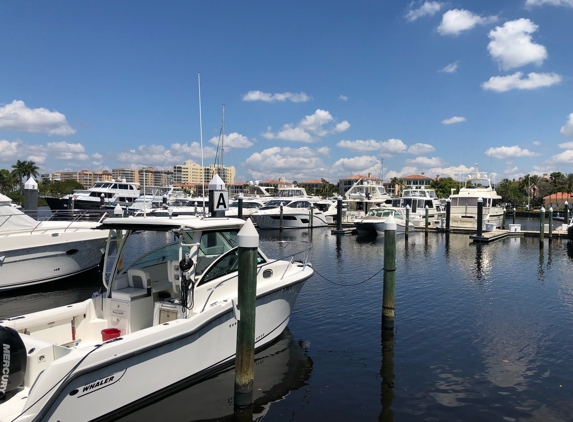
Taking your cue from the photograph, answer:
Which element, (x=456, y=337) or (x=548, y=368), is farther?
(x=456, y=337)

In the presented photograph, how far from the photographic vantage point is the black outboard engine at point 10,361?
16.5 feet

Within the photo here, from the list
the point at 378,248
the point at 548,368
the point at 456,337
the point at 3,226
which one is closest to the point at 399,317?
the point at 456,337

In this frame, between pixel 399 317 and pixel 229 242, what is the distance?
531 centimetres

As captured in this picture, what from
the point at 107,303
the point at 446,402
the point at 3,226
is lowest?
the point at 446,402

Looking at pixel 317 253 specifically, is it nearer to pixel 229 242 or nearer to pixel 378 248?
pixel 378 248

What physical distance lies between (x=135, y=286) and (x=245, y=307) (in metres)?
2.39

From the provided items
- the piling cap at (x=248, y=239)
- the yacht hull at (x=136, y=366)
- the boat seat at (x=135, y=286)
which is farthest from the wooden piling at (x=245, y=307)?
the boat seat at (x=135, y=286)

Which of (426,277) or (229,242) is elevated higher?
(229,242)

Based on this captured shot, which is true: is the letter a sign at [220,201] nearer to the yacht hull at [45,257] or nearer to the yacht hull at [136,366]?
the yacht hull at [136,366]

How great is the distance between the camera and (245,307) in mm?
6230

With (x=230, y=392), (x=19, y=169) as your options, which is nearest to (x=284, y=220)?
(x=230, y=392)

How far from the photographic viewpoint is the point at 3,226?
13594 mm

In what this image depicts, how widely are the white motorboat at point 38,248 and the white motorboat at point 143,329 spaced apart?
7.27 meters

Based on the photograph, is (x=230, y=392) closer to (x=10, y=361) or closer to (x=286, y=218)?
(x=10, y=361)
